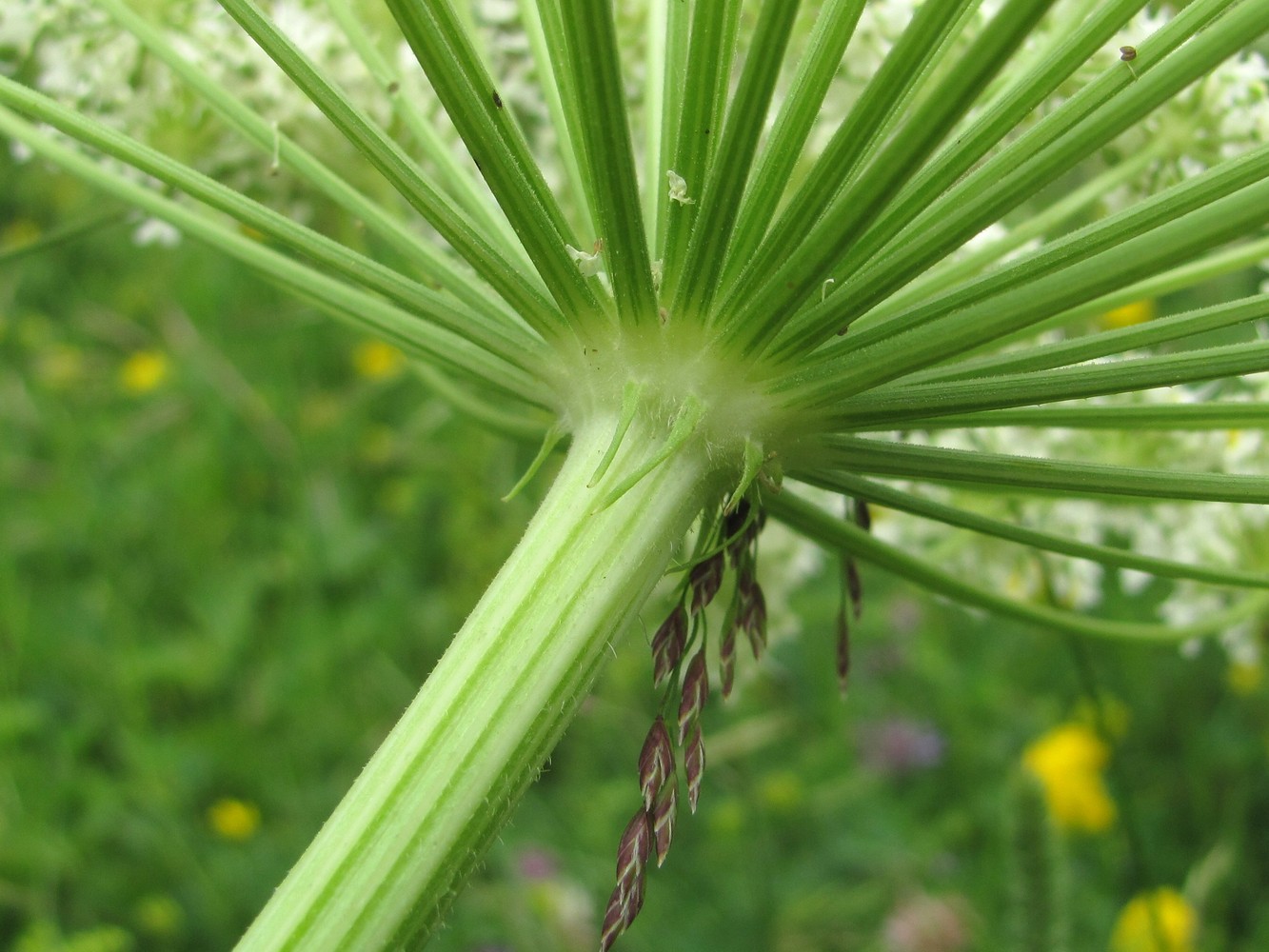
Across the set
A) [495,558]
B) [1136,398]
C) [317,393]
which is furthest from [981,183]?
[317,393]

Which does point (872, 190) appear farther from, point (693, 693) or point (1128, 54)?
point (693, 693)

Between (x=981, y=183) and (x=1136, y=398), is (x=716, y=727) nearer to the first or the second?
(x=1136, y=398)

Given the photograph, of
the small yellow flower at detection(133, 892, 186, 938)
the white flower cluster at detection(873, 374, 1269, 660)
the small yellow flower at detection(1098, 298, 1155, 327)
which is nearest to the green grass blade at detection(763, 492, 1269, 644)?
the white flower cluster at detection(873, 374, 1269, 660)

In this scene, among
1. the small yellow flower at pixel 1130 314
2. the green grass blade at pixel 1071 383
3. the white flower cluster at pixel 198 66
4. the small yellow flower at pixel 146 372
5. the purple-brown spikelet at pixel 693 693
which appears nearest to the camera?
the green grass blade at pixel 1071 383

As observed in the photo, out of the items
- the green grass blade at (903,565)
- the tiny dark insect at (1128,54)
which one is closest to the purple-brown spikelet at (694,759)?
the green grass blade at (903,565)

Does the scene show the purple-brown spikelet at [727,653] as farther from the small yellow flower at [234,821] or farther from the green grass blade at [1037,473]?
the small yellow flower at [234,821]

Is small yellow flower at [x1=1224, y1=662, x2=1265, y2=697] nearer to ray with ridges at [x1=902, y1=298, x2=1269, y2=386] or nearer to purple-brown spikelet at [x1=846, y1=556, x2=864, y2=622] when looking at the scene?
purple-brown spikelet at [x1=846, y1=556, x2=864, y2=622]
